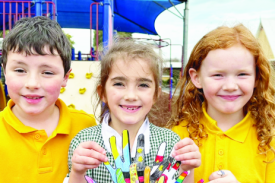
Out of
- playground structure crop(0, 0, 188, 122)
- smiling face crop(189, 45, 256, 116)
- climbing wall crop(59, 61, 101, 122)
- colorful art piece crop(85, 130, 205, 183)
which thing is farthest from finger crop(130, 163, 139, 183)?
climbing wall crop(59, 61, 101, 122)

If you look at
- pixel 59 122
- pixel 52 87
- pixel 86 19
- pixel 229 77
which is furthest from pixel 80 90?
pixel 86 19

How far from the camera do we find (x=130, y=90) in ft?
3.77

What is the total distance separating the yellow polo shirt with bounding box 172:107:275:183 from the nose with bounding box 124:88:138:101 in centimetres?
49

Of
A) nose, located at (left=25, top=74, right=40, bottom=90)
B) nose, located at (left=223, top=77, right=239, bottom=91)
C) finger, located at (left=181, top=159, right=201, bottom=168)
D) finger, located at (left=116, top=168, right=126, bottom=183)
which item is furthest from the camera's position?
nose, located at (left=223, top=77, right=239, bottom=91)

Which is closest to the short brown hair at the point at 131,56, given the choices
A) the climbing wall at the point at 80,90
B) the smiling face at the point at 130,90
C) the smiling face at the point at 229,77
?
the smiling face at the point at 130,90

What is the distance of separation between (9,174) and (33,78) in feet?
1.51

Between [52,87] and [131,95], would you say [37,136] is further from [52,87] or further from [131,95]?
[131,95]

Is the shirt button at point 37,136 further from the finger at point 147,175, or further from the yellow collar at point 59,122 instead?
the finger at point 147,175

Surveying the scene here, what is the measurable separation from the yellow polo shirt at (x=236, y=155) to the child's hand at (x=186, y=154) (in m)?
0.36

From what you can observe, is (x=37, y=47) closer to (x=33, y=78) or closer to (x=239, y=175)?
(x=33, y=78)

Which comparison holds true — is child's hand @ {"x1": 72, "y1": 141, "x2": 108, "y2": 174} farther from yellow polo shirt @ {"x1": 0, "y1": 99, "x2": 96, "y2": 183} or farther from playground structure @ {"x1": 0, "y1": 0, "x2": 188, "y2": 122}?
playground structure @ {"x1": 0, "y1": 0, "x2": 188, "y2": 122}

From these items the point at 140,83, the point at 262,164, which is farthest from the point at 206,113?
the point at 140,83

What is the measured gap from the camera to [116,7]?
7.71 meters

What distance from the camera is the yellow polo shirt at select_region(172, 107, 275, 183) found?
1278mm
